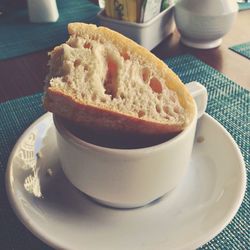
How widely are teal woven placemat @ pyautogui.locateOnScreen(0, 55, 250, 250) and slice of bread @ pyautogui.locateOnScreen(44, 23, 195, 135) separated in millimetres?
137

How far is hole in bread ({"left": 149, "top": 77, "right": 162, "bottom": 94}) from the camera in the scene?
0.36 meters

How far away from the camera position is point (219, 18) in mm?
734

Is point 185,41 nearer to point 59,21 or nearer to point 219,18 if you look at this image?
point 219,18

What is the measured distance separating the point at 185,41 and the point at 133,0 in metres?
0.16

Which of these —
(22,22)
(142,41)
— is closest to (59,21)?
(22,22)

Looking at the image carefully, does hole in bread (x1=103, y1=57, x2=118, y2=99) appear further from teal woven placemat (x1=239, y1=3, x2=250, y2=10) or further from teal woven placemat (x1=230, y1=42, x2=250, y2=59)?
teal woven placemat (x1=239, y1=3, x2=250, y2=10)

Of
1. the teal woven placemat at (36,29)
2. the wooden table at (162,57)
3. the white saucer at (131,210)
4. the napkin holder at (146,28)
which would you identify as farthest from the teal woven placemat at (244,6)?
the white saucer at (131,210)

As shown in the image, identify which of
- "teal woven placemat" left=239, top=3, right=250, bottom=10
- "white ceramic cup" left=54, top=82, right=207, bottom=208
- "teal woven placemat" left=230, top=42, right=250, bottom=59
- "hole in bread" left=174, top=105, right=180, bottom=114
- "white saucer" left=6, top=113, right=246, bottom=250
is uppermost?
"hole in bread" left=174, top=105, right=180, bottom=114

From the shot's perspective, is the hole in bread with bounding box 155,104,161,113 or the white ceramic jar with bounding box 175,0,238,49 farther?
the white ceramic jar with bounding box 175,0,238,49

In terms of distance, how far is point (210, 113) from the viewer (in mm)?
580

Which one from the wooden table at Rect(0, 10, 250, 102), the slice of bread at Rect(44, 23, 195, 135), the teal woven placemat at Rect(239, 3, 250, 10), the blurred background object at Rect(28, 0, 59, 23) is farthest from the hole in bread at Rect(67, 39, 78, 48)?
the teal woven placemat at Rect(239, 3, 250, 10)

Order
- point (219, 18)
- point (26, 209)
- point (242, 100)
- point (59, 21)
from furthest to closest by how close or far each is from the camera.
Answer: point (59, 21)
point (219, 18)
point (242, 100)
point (26, 209)

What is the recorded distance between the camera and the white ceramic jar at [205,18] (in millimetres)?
732

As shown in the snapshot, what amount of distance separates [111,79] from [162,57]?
0.41 meters
